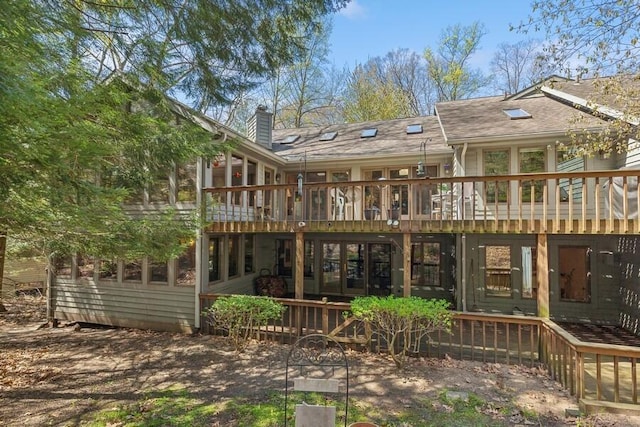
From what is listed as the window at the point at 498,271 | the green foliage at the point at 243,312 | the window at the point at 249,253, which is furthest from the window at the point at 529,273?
the window at the point at 249,253

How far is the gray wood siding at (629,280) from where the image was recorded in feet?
25.1

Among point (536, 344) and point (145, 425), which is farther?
point (536, 344)

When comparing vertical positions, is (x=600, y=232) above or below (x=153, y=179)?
below

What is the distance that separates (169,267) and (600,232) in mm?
8934

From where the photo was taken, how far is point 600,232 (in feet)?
19.8

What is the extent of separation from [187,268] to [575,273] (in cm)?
979

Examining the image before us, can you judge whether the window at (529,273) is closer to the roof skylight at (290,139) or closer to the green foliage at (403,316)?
the green foliage at (403,316)

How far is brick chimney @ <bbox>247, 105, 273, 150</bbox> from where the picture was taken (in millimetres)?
12367

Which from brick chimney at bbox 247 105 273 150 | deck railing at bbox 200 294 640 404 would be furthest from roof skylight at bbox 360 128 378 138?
deck railing at bbox 200 294 640 404

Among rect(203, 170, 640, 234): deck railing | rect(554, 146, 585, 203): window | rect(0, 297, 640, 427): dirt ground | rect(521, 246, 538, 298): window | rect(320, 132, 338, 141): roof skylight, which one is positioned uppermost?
rect(320, 132, 338, 141): roof skylight

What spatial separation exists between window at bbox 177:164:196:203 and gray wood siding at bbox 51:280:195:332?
7.18ft

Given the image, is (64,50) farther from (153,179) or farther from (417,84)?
(417,84)

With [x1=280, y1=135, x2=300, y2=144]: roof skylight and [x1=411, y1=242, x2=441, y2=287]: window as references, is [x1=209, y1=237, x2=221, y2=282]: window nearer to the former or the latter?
[x1=280, y1=135, x2=300, y2=144]: roof skylight

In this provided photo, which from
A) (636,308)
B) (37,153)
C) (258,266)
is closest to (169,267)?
(258,266)
